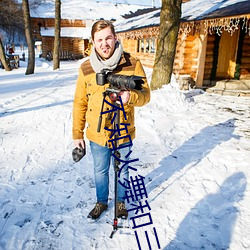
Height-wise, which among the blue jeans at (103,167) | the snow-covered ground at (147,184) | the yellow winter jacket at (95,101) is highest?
the yellow winter jacket at (95,101)

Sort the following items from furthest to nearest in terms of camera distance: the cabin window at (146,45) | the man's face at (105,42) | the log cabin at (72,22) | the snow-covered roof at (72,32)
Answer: the log cabin at (72,22) → the snow-covered roof at (72,32) → the cabin window at (146,45) → the man's face at (105,42)

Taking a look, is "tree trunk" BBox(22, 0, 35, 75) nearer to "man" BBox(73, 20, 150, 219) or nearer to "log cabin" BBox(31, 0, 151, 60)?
"man" BBox(73, 20, 150, 219)

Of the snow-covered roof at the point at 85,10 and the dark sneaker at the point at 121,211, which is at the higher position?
the snow-covered roof at the point at 85,10

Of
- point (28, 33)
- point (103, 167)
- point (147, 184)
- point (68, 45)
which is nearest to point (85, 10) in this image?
point (68, 45)

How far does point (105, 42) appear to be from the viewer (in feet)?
5.81

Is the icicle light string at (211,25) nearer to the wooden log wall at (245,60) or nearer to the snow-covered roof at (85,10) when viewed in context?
the wooden log wall at (245,60)

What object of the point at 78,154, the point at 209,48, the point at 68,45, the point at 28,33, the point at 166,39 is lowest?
the point at 78,154

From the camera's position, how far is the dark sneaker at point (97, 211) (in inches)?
95.1

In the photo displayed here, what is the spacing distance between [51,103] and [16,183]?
14.3ft

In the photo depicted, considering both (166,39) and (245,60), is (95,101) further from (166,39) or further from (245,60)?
(245,60)

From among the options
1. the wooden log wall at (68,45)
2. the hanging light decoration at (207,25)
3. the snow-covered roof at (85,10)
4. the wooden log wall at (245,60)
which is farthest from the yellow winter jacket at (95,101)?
the snow-covered roof at (85,10)

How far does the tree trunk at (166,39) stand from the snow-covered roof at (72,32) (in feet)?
77.5

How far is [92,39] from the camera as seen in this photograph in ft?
6.07

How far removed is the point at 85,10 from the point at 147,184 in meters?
36.1
